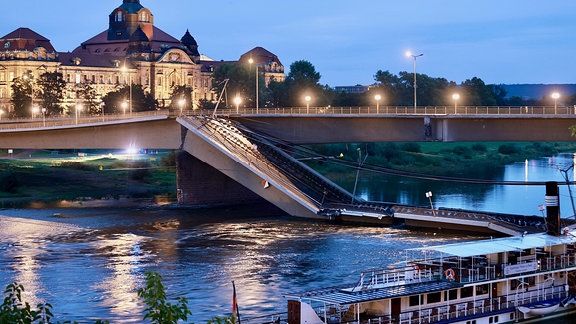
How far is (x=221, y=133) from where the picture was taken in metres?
81.4

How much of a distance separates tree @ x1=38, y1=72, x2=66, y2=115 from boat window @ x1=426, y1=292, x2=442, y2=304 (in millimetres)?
129153

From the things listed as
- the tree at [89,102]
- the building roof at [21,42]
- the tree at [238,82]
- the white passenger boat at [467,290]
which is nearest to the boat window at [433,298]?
the white passenger boat at [467,290]

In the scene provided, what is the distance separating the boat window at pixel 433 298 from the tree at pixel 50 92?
129 m

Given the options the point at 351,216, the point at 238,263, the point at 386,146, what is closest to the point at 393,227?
the point at 351,216

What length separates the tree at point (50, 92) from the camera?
165 meters

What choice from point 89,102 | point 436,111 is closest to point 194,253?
point 436,111

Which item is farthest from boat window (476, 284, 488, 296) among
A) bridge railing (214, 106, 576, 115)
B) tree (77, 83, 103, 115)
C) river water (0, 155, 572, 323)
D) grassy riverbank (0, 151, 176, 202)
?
tree (77, 83, 103, 115)

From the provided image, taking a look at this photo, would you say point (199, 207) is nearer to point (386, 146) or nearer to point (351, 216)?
point (351, 216)

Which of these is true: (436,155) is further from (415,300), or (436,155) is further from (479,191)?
(415,300)

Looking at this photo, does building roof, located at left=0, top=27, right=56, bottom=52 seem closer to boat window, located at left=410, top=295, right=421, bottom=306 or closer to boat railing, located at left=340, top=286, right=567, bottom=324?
boat railing, located at left=340, top=286, right=567, bottom=324

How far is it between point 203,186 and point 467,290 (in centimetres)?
4927

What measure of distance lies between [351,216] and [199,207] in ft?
56.9

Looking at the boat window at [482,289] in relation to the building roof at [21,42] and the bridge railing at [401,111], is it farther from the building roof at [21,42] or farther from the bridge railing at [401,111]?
the building roof at [21,42]

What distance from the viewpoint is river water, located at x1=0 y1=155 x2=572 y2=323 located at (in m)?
46.1
